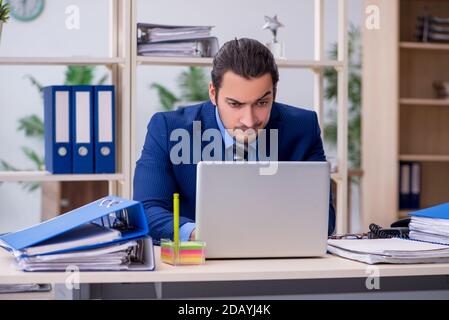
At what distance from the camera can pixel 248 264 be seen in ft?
5.06

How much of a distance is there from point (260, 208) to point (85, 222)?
1.20 feet

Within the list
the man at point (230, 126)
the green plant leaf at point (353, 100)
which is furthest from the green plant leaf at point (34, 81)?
the man at point (230, 126)

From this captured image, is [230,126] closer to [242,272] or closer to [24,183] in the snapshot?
[242,272]

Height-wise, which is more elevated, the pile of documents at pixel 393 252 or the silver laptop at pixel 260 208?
the silver laptop at pixel 260 208

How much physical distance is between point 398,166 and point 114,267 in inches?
138

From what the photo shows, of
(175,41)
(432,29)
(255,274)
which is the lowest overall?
(255,274)

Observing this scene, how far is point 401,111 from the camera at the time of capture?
489 centimetres

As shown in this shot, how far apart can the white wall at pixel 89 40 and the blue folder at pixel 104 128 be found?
3360 mm

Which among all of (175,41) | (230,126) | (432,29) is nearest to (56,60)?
(175,41)

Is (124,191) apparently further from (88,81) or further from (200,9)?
(200,9)

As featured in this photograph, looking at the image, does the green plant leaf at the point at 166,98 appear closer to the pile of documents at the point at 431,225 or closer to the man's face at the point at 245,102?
the man's face at the point at 245,102

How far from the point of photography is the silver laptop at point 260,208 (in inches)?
61.1

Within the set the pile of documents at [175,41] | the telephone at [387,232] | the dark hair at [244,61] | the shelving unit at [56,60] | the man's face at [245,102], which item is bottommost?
the telephone at [387,232]

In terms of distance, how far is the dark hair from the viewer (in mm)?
2123
